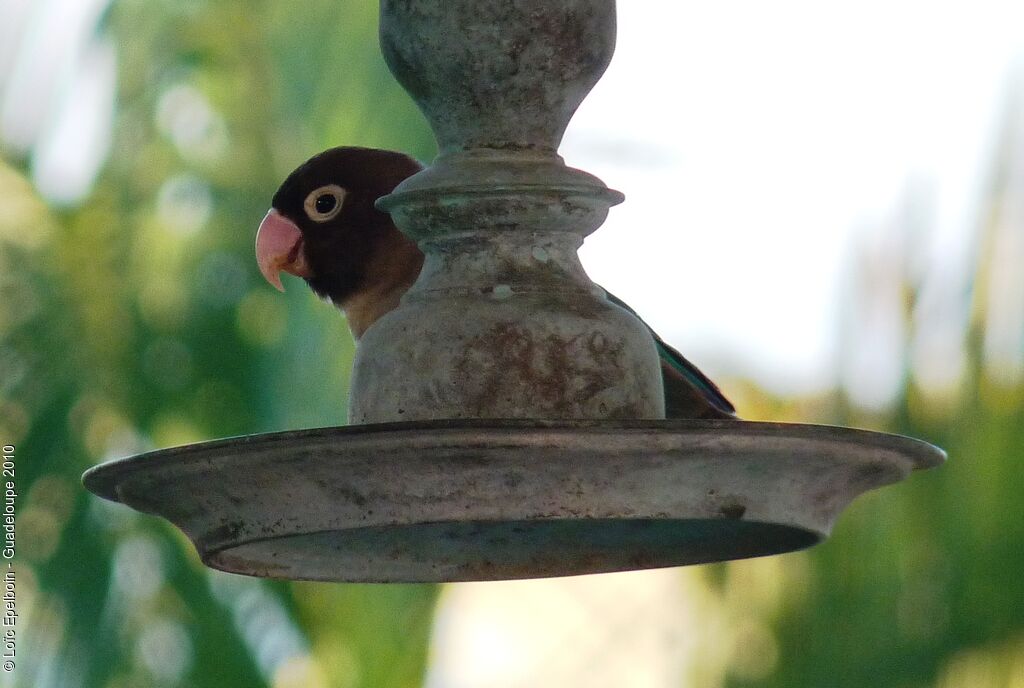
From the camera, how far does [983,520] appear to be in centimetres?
556

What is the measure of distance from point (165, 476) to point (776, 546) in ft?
2.77

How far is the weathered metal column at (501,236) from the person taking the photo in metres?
1.91

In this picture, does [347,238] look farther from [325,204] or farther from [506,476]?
[506,476]

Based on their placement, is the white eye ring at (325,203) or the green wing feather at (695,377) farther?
the white eye ring at (325,203)

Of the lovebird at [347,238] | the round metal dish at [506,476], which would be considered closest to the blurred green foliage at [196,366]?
the lovebird at [347,238]

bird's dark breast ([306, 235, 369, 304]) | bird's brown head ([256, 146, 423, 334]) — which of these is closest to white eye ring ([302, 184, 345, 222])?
bird's brown head ([256, 146, 423, 334])

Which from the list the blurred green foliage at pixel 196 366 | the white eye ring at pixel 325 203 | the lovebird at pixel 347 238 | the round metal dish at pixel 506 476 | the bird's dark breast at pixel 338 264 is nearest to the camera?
the round metal dish at pixel 506 476

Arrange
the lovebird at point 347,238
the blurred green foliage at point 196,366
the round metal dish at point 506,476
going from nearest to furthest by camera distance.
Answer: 1. the round metal dish at point 506,476
2. the lovebird at point 347,238
3. the blurred green foliage at point 196,366

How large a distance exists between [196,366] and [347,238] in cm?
375

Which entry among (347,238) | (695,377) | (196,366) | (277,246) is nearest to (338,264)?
(347,238)

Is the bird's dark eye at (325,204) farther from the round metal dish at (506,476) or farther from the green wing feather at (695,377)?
the round metal dish at (506,476)

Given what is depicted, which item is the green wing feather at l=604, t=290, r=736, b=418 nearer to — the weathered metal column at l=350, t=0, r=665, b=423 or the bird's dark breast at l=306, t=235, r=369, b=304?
the bird's dark breast at l=306, t=235, r=369, b=304

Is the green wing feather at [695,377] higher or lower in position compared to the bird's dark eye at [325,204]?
lower

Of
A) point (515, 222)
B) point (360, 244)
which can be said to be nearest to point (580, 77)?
point (515, 222)
